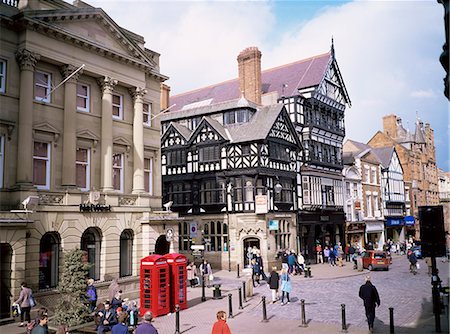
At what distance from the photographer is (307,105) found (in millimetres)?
38281

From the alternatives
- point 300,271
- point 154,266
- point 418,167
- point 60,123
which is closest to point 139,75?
point 60,123

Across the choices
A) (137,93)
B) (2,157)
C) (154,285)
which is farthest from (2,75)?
(154,285)

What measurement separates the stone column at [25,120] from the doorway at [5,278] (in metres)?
2.68

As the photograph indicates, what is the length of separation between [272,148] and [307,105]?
7761 millimetres

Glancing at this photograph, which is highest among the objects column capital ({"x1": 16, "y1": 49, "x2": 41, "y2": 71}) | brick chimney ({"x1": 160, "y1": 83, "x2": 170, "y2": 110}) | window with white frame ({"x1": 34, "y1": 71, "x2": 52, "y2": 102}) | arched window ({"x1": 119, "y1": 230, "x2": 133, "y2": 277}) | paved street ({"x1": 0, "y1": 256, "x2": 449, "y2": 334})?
brick chimney ({"x1": 160, "y1": 83, "x2": 170, "y2": 110})

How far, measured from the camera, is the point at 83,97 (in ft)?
69.4

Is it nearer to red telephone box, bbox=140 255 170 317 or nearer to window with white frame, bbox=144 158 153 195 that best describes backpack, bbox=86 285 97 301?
red telephone box, bbox=140 255 170 317

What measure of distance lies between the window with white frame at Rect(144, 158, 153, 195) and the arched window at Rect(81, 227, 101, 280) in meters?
4.95

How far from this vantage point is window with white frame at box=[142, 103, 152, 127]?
25.2m

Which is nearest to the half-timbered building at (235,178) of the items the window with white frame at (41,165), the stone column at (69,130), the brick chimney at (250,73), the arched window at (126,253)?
the brick chimney at (250,73)

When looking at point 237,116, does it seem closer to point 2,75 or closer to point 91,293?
point 2,75

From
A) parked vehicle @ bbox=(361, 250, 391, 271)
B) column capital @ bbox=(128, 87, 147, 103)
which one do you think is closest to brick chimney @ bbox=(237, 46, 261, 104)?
column capital @ bbox=(128, 87, 147, 103)

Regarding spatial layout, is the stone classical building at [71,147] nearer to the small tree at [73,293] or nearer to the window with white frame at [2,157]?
the window with white frame at [2,157]

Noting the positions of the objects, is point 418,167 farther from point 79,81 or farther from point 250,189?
point 79,81
